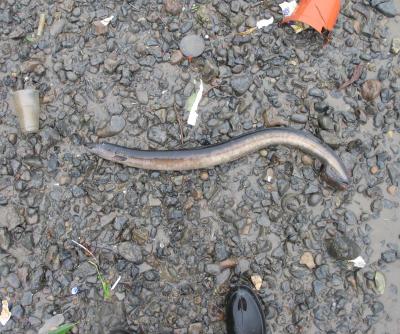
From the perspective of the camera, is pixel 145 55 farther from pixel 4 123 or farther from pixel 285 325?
pixel 285 325

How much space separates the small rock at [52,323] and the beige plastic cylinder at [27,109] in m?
1.65

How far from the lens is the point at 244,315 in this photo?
10.9 feet

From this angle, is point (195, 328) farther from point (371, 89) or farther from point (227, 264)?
point (371, 89)

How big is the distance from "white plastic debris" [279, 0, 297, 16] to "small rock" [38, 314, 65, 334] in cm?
341

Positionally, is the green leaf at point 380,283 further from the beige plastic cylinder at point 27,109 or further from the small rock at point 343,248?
the beige plastic cylinder at point 27,109

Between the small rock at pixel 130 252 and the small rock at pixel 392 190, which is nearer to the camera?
the small rock at pixel 130 252

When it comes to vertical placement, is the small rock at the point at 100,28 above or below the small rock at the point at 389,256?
above

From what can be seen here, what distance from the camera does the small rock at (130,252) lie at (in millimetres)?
3469

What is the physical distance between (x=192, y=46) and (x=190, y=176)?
47.6 inches

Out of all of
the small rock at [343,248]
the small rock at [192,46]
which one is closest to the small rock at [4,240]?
the small rock at [192,46]

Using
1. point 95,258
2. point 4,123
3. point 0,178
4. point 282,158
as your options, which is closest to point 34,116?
point 4,123

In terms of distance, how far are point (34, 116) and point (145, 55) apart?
3.77 ft

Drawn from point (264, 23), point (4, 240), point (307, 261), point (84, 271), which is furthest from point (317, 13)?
point (4, 240)

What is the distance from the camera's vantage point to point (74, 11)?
12.3 ft
